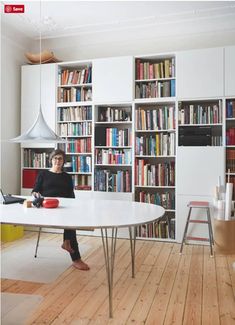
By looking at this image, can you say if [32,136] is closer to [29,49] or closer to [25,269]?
[25,269]

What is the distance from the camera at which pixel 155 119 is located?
4383 mm

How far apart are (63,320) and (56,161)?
180 centimetres

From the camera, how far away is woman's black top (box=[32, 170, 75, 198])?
11.6 ft

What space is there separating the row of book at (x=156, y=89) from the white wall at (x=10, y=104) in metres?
1.95

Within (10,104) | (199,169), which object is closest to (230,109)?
(199,169)

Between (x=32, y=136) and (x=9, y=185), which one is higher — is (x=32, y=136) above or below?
above

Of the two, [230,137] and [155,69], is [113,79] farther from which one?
[230,137]

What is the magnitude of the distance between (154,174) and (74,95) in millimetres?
1715

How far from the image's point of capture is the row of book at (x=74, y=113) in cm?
468

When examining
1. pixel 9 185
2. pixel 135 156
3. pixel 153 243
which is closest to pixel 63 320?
pixel 153 243

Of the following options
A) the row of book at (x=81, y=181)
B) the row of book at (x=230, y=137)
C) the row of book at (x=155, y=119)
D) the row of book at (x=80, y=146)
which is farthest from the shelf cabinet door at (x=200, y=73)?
the row of book at (x=81, y=181)

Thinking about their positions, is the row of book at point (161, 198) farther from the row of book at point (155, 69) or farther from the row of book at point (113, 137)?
the row of book at point (155, 69)

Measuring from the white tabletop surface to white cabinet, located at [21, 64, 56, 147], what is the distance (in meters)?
2.21

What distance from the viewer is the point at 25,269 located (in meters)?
3.22
